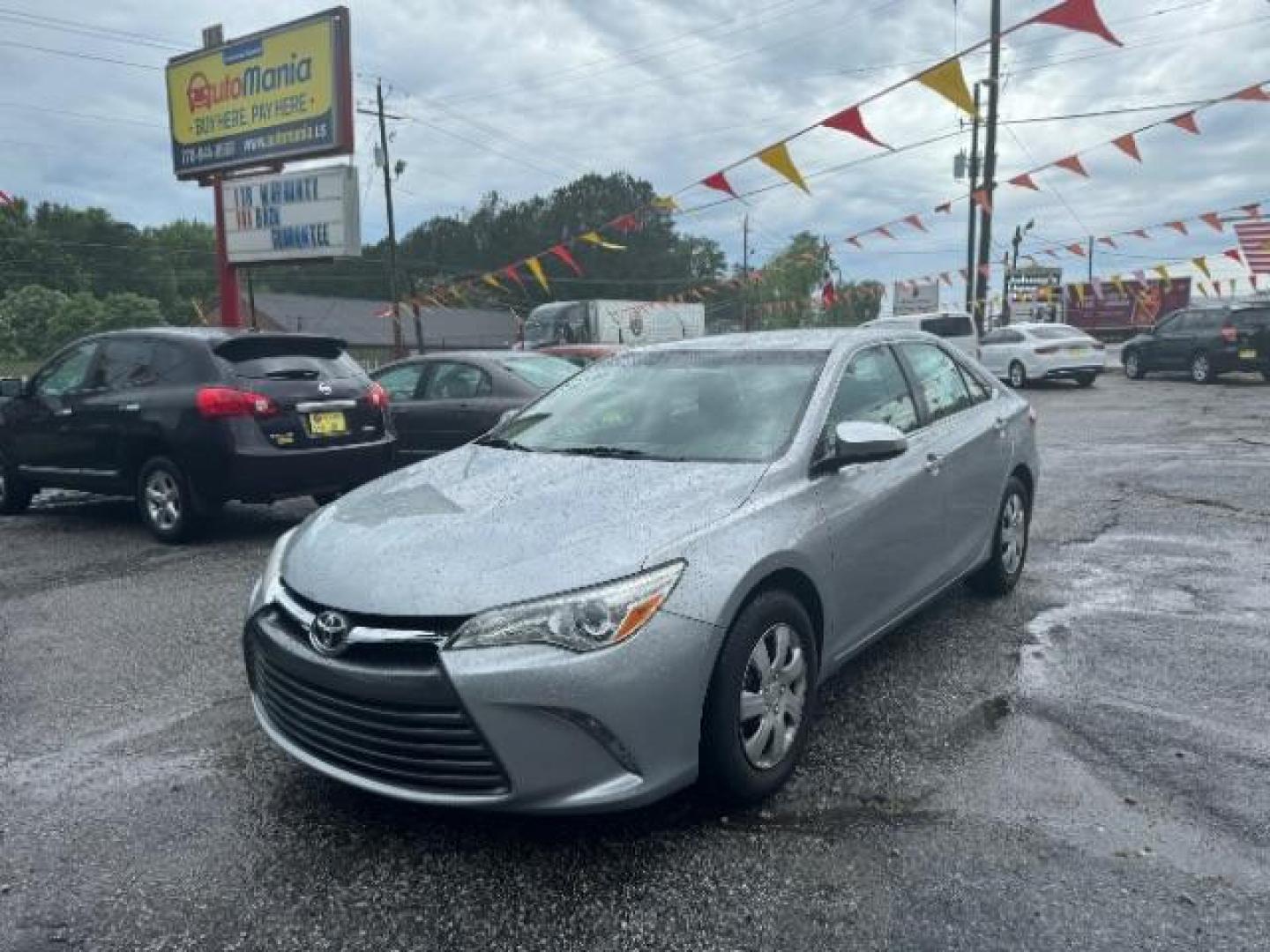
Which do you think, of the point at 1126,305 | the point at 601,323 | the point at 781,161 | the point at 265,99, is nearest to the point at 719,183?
the point at 781,161

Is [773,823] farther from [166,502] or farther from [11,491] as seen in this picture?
[11,491]

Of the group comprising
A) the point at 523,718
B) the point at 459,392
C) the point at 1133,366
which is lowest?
the point at 523,718

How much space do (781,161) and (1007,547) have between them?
7793mm

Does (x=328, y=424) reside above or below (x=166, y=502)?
above

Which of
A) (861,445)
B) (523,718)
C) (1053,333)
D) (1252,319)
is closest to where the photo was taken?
(523,718)

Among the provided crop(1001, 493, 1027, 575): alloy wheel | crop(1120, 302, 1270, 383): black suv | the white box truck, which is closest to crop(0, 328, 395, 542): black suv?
crop(1001, 493, 1027, 575): alloy wheel

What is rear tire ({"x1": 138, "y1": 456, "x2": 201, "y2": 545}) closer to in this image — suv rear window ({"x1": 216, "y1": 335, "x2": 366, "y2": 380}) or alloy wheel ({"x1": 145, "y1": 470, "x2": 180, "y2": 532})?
alloy wheel ({"x1": 145, "y1": 470, "x2": 180, "y2": 532})

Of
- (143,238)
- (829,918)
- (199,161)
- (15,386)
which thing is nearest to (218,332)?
(15,386)

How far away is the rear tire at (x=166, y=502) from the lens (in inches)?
268

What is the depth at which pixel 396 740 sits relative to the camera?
8.57 feet

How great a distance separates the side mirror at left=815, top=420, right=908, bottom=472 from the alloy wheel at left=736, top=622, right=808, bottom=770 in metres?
0.68

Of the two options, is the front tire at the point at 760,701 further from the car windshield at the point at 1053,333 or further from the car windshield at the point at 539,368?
the car windshield at the point at 1053,333

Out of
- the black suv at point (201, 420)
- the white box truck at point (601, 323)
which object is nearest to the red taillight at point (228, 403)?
the black suv at point (201, 420)

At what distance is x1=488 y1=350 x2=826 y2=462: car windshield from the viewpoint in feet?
11.8
